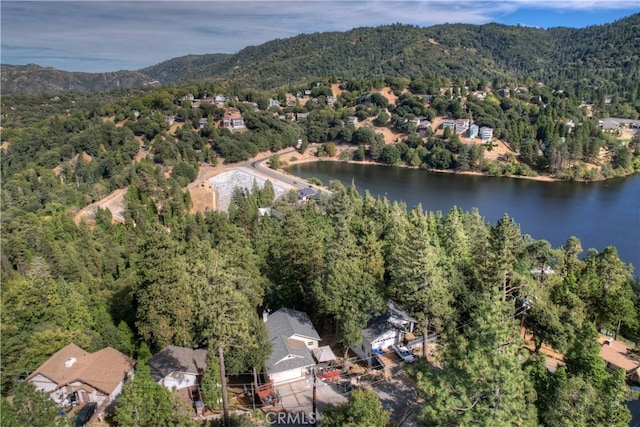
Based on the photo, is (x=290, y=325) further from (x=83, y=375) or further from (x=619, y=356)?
(x=619, y=356)

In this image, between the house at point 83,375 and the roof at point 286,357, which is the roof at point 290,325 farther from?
the house at point 83,375

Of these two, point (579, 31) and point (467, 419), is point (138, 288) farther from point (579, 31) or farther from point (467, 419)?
point (579, 31)

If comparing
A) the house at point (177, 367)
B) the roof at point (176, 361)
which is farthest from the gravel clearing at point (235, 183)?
the house at point (177, 367)

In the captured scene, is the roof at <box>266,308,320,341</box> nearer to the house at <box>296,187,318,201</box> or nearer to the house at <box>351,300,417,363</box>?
the house at <box>351,300,417,363</box>

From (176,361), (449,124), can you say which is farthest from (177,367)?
(449,124)

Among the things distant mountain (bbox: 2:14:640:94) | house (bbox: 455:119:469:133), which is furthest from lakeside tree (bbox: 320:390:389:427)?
distant mountain (bbox: 2:14:640:94)

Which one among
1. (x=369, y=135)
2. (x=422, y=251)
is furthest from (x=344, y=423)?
(x=369, y=135)

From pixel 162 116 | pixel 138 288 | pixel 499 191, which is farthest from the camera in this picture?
pixel 162 116
